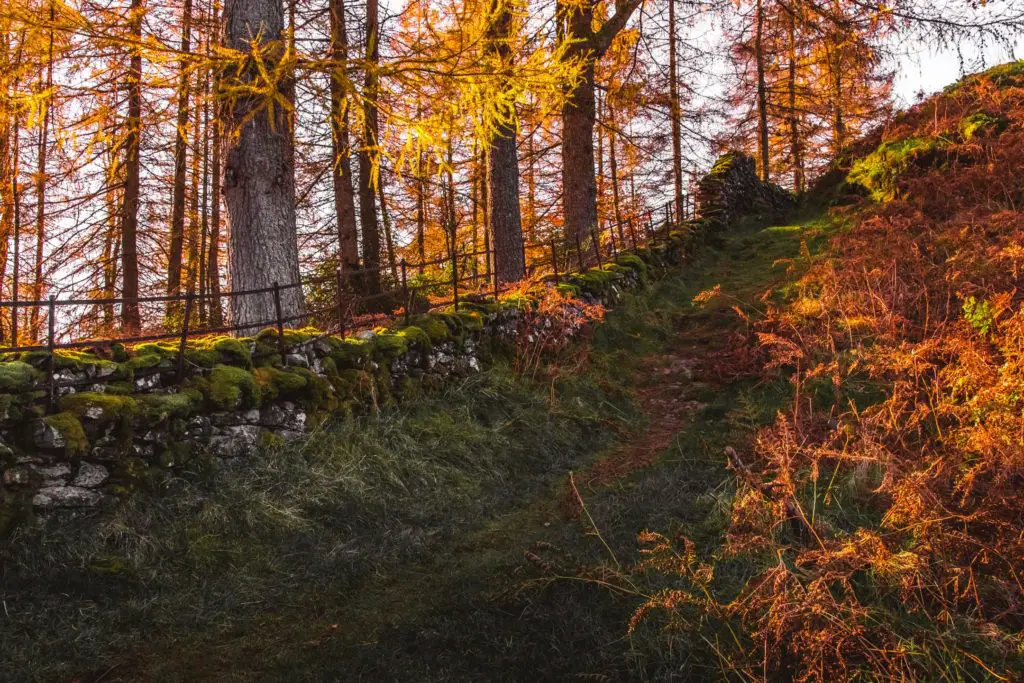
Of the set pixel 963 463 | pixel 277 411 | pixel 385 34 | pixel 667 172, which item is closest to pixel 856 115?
pixel 667 172

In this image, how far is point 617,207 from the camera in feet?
61.8

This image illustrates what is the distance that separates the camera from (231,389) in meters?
5.03

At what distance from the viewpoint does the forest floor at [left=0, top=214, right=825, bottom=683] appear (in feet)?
10.8

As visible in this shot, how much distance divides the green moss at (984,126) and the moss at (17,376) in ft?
45.9

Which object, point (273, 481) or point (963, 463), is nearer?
point (963, 463)

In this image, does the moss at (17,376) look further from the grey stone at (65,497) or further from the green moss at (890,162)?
the green moss at (890,162)

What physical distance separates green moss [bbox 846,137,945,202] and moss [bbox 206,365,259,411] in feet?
38.9

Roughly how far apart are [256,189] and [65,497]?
3709 mm

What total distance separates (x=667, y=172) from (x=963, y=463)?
16.4 m

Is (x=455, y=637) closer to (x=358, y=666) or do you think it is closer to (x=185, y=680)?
(x=358, y=666)

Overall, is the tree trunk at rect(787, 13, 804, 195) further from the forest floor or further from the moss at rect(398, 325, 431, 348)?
the moss at rect(398, 325, 431, 348)

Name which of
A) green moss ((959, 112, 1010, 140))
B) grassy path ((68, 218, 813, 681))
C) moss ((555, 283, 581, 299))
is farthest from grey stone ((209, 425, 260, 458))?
green moss ((959, 112, 1010, 140))

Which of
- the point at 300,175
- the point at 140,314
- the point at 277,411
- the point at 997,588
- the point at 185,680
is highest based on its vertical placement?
the point at 300,175

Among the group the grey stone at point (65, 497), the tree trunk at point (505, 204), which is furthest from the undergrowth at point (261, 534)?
the tree trunk at point (505, 204)
